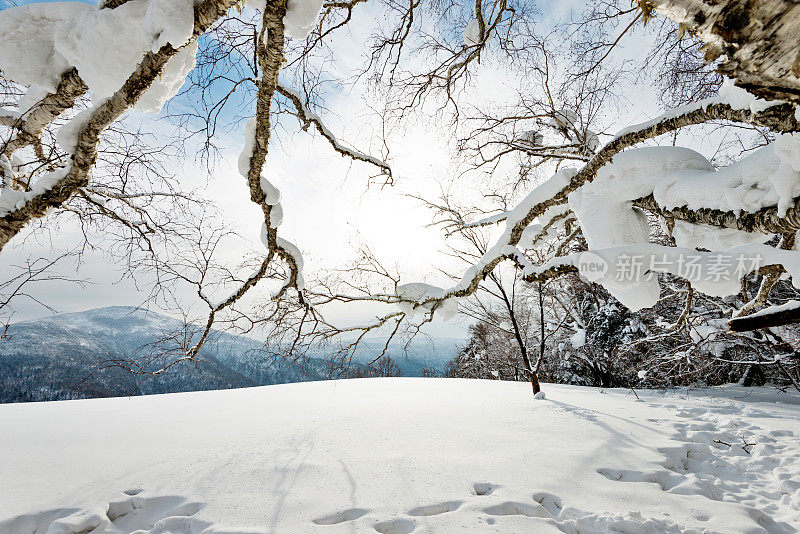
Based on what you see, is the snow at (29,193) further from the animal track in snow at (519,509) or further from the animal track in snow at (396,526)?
the animal track in snow at (519,509)

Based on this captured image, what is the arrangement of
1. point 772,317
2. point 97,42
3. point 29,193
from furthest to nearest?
point 29,193 → point 97,42 → point 772,317

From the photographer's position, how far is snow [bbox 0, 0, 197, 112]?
163 cm

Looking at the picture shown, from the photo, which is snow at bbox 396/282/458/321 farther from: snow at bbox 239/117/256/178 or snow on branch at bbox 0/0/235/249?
snow on branch at bbox 0/0/235/249

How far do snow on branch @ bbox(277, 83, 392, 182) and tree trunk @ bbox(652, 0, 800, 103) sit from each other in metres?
2.57

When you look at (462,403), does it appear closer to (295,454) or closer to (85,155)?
(295,454)

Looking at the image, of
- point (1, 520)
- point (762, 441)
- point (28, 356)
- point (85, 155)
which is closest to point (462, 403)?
point (762, 441)

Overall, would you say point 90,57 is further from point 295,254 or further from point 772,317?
point 772,317

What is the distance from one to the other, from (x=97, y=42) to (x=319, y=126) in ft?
5.20

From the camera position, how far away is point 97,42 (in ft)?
6.23

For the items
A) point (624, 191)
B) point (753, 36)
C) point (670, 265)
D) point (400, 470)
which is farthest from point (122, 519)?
point (624, 191)

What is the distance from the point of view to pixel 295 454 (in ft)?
9.54

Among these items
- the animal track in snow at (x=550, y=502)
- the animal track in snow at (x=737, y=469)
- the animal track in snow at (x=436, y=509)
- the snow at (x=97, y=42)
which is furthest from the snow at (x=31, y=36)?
the animal track in snow at (x=737, y=469)

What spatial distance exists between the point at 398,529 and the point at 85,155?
3040mm

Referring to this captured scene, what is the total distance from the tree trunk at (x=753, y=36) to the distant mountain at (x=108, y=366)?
3.29m
